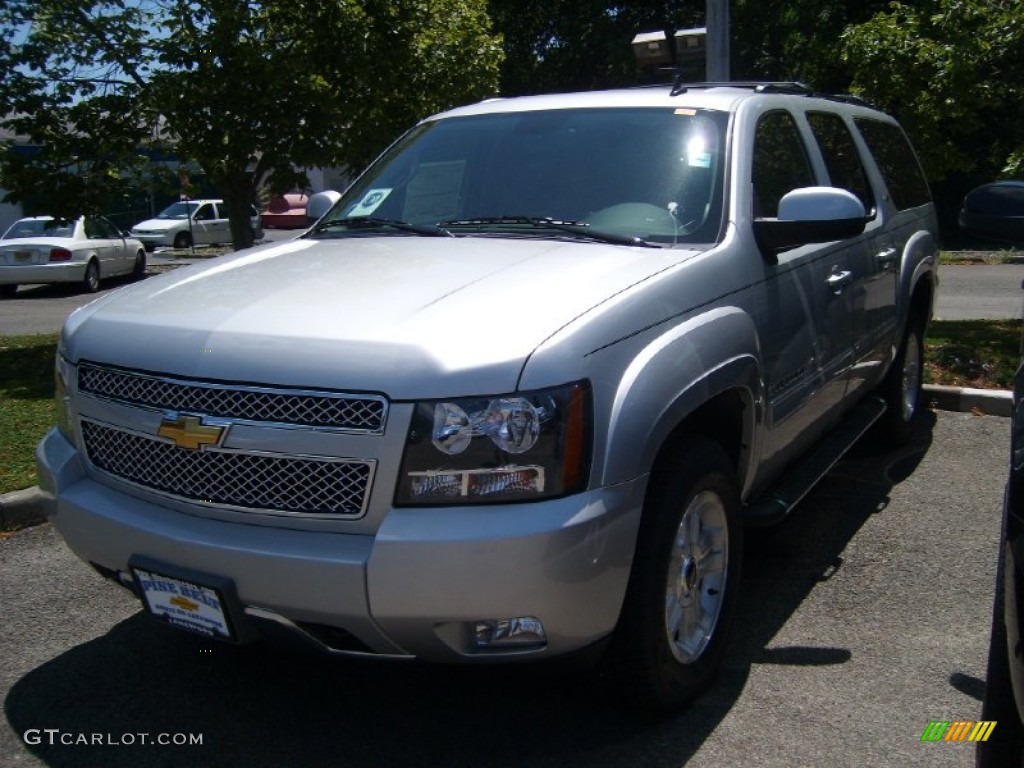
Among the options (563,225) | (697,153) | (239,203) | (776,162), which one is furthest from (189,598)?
(239,203)

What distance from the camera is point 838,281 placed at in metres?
4.80

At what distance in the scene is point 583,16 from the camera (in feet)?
97.4

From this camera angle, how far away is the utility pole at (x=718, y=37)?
955 cm

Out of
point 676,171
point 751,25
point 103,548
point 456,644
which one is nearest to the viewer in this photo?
point 456,644

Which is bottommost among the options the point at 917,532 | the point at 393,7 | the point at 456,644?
the point at 917,532

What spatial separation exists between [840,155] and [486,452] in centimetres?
328

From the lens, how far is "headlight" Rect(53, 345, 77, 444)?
358 centimetres

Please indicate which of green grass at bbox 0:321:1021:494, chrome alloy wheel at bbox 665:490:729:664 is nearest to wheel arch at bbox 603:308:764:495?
chrome alloy wheel at bbox 665:490:729:664

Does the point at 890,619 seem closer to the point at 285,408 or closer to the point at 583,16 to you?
the point at 285,408

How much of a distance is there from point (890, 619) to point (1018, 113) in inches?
269

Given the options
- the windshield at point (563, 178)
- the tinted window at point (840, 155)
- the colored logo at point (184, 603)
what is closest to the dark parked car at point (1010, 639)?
the windshield at point (563, 178)

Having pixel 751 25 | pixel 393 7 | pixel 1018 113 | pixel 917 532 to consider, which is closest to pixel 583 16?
pixel 751 25

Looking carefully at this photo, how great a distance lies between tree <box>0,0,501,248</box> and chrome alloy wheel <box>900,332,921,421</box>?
20.9ft

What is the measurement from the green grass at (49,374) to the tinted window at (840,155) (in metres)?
2.82
